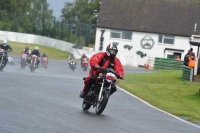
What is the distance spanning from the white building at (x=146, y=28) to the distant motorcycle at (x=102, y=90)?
181 ft

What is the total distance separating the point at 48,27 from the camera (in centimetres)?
7856

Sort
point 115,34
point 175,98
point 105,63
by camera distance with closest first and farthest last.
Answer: point 105,63 → point 175,98 → point 115,34

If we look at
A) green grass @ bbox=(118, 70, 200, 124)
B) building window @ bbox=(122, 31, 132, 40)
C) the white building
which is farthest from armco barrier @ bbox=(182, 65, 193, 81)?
building window @ bbox=(122, 31, 132, 40)

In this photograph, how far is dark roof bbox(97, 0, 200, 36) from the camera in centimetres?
7350

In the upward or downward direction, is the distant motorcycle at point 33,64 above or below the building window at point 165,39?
below

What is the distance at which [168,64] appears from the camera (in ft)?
216

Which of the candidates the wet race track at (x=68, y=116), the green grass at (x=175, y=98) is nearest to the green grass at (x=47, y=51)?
the green grass at (x=175, y=98)

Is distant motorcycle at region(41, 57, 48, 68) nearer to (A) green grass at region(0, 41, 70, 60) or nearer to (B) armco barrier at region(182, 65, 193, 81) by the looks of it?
(B) armco barrier at region(182, 65, 193, 81)

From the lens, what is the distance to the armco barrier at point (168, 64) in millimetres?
65500

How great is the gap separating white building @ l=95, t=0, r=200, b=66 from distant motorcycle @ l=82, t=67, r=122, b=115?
2170 inches

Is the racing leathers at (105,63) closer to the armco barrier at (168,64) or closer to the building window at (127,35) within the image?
the armco barrier at (168,64)

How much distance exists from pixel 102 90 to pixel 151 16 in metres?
59.9

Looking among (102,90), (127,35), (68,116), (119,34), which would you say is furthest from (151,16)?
(68,116)

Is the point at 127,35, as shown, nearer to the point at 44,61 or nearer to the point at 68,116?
the point at 44,61
